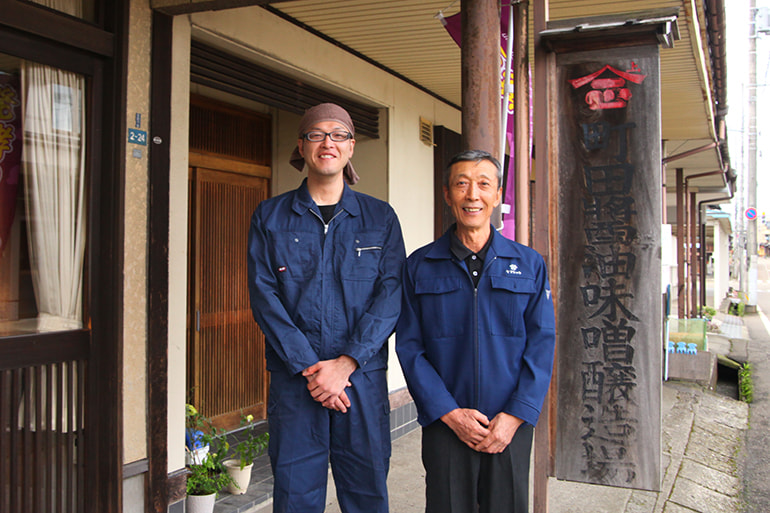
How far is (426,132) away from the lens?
6.30m

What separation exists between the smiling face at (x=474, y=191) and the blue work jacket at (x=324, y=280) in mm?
323

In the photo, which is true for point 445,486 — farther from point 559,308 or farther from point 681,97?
point 681,97

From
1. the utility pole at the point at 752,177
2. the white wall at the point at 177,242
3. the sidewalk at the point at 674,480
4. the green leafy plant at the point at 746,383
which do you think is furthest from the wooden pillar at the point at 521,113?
the utility pole at the point at 752,177

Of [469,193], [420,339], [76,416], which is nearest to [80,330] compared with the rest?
[76,416]

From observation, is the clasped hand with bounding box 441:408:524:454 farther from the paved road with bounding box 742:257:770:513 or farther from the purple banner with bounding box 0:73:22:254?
the paved road with bounding box 742:257:770:513

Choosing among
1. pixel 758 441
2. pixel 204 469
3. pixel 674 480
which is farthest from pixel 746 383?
pixel 204 469

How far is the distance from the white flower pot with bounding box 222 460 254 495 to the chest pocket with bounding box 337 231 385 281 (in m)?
2.27

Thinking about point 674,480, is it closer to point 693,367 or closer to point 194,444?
point 194,444

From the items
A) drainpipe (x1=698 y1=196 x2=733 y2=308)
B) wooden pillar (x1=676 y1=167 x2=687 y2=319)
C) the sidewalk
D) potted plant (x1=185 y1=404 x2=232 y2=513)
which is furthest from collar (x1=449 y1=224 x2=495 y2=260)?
drainpipe (x1=698 y1=196 x2=733 y2=308)

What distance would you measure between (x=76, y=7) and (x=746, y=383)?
9683 millimetres

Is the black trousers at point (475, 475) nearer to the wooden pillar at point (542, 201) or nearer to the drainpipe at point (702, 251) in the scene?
the wooden pillar at point (542, 201)

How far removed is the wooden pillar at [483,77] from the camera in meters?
2.75

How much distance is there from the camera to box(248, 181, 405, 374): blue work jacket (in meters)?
2.30

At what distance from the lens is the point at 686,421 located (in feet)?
22.2
